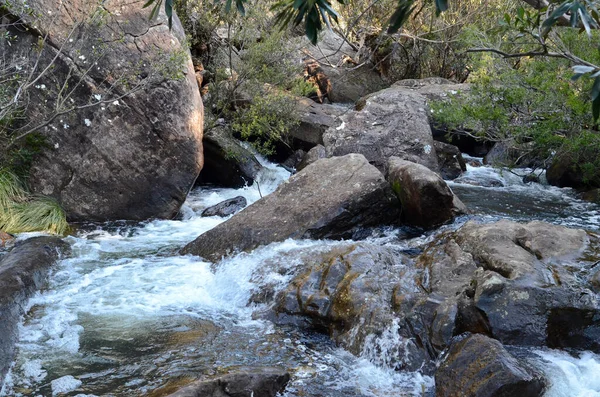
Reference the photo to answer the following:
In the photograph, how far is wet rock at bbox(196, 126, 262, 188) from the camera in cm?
Result: 1164

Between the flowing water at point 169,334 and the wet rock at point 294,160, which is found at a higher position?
the wet rock at point 294,160

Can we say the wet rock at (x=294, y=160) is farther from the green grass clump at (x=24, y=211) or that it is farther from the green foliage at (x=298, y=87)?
the green grass clump at (x=24, y=211)

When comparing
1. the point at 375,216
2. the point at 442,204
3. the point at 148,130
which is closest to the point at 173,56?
the point at 148,130

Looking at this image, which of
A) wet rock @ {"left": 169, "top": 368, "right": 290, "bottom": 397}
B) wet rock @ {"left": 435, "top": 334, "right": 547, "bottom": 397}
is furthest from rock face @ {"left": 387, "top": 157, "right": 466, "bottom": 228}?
wet rock @ {"left": 169, "top": 368, "right": 290, "bottom": 397}

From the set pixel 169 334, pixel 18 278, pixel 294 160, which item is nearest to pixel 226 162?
pixel 294 160

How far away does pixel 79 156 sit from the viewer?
9062mm

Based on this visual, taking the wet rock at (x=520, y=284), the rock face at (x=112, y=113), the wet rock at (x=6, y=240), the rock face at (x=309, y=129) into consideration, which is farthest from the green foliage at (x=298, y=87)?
the wet rock at (x=520, y=284)

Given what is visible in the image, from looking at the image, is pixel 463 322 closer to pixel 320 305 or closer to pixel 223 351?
pixel 320 305

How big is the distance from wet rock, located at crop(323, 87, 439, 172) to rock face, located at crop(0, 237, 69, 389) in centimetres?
572

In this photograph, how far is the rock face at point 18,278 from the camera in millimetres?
5227

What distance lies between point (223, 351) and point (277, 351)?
47 centimetres

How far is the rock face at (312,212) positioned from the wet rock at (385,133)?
8.91ft

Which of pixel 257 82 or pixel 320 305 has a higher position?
pixel 257 82

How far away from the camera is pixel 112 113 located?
29.9ft
